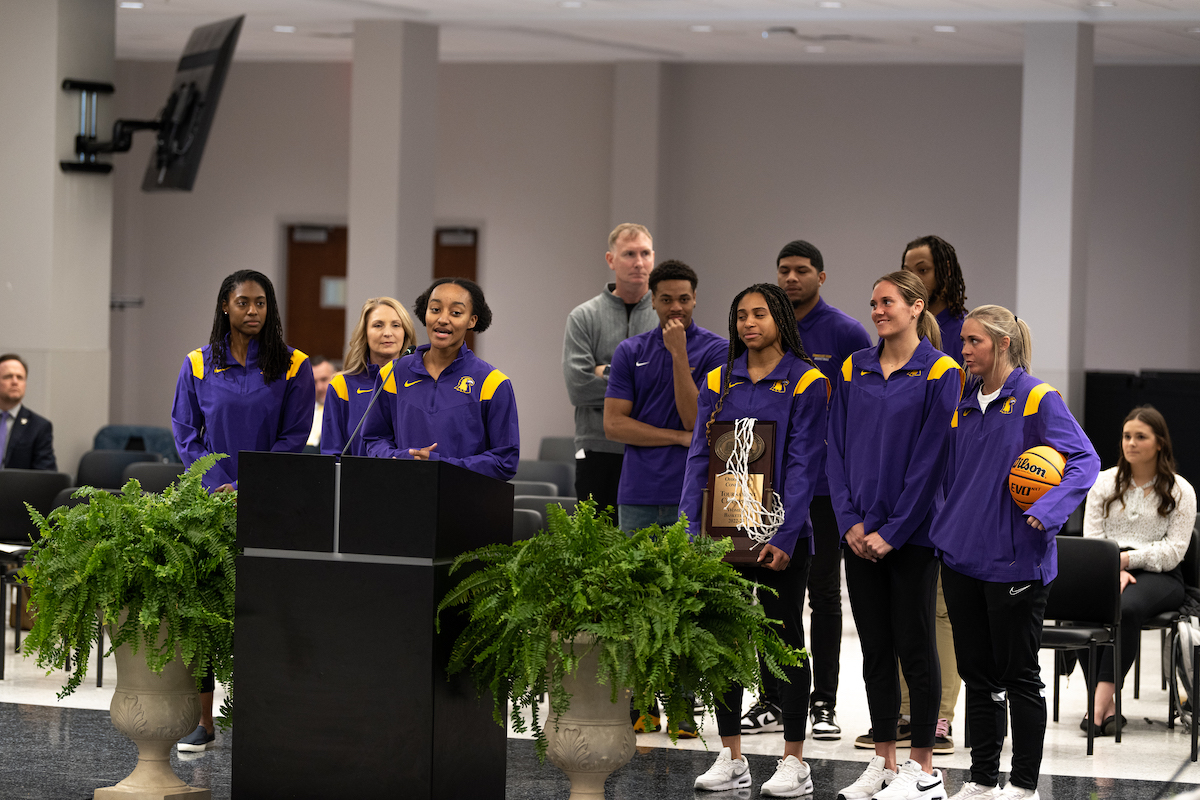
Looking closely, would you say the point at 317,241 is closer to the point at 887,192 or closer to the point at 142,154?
the point at 142,154

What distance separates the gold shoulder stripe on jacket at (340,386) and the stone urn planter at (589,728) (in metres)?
1.96

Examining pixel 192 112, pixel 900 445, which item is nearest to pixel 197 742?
pixel 900 445

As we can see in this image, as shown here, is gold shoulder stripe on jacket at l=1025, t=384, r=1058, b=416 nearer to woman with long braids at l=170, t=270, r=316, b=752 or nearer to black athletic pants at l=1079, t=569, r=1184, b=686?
black athletic pants at l=1079, t=569, r=1184, b=686

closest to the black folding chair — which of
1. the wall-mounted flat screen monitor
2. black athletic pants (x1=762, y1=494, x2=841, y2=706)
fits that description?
black athletic pants (x1=762, y1=494, x2=841, y2=706)

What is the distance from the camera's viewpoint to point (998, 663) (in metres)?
3.94

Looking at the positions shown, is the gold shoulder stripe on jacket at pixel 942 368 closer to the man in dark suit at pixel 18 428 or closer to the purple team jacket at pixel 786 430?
the purple team jacket at pixel 786 430

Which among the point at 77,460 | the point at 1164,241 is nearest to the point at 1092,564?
the point at 77,460

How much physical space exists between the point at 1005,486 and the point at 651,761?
149 cm

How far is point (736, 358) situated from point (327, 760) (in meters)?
1.70

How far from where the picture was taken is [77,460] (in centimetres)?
832

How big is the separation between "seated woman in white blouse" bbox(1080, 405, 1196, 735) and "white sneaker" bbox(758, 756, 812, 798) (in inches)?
70.9

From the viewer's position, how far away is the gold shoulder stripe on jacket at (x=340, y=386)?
5.02m

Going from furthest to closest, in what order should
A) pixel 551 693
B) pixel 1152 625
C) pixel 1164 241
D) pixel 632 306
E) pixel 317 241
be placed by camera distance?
pixel 317 241 → pixel 1164 241 → pixel 1152 625 → pixel 632 306 → pixel 551 693

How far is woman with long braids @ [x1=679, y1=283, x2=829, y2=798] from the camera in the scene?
410cm
